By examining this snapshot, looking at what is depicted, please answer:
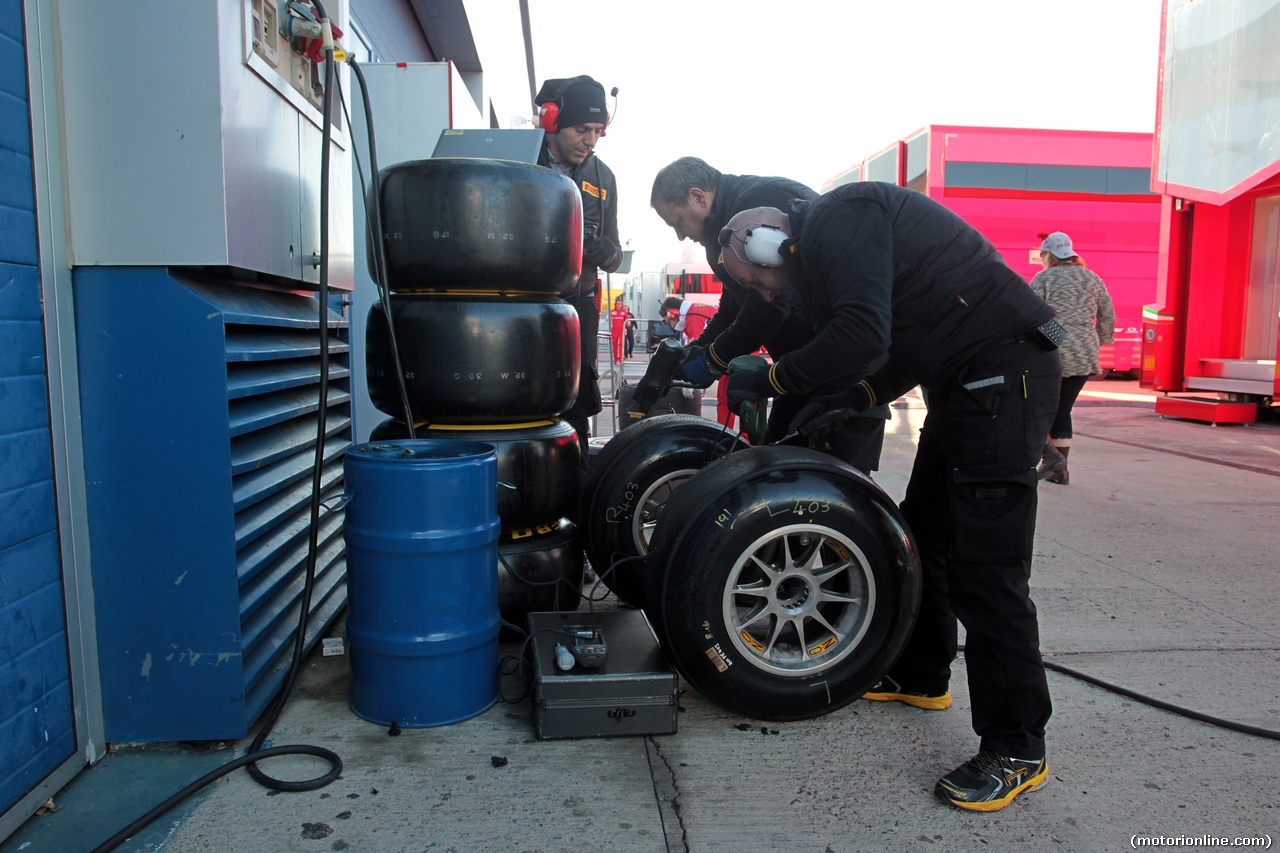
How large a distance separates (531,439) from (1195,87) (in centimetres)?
1215

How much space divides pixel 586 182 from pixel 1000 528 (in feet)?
10.1

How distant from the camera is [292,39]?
9.65ft

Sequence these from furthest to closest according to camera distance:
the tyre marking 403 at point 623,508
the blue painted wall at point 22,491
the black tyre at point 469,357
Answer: the tyre marking 403 at point 623,508
the black tyre at point 469,357
the blue painted wall at point 22,491

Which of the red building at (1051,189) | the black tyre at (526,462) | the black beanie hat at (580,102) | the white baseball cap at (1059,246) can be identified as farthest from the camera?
the red building at (1051,189)

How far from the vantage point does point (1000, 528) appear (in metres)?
2.38

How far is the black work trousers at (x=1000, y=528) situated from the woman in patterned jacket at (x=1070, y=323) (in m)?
4.72

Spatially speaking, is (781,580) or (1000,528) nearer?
(1000,528)

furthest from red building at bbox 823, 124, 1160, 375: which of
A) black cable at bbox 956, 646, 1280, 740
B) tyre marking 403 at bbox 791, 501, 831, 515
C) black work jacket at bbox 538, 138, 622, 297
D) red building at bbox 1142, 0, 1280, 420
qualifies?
tyre marking 403 at bbox 791, 501, 831, 515

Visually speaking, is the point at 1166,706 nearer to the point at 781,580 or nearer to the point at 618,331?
the point at 781,580

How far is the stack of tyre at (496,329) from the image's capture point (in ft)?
10.3

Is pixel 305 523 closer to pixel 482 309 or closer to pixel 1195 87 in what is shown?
pixel 482 309
